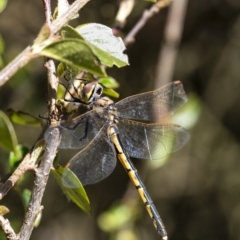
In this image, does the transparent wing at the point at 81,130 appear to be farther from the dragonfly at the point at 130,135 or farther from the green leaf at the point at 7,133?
the green leaf at the point at 7,133

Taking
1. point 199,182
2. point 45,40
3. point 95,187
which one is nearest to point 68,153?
point 95,187

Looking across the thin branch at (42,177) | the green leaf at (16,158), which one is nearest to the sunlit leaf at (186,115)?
the green leaf at (16,158)

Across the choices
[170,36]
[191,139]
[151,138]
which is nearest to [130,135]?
[151,138]

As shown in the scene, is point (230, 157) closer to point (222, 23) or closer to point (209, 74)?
point (209, 74)

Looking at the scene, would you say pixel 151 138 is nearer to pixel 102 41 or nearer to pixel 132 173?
pixel 132 173

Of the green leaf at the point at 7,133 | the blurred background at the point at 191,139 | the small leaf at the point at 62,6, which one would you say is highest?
the small leaf at the point at 62,6
